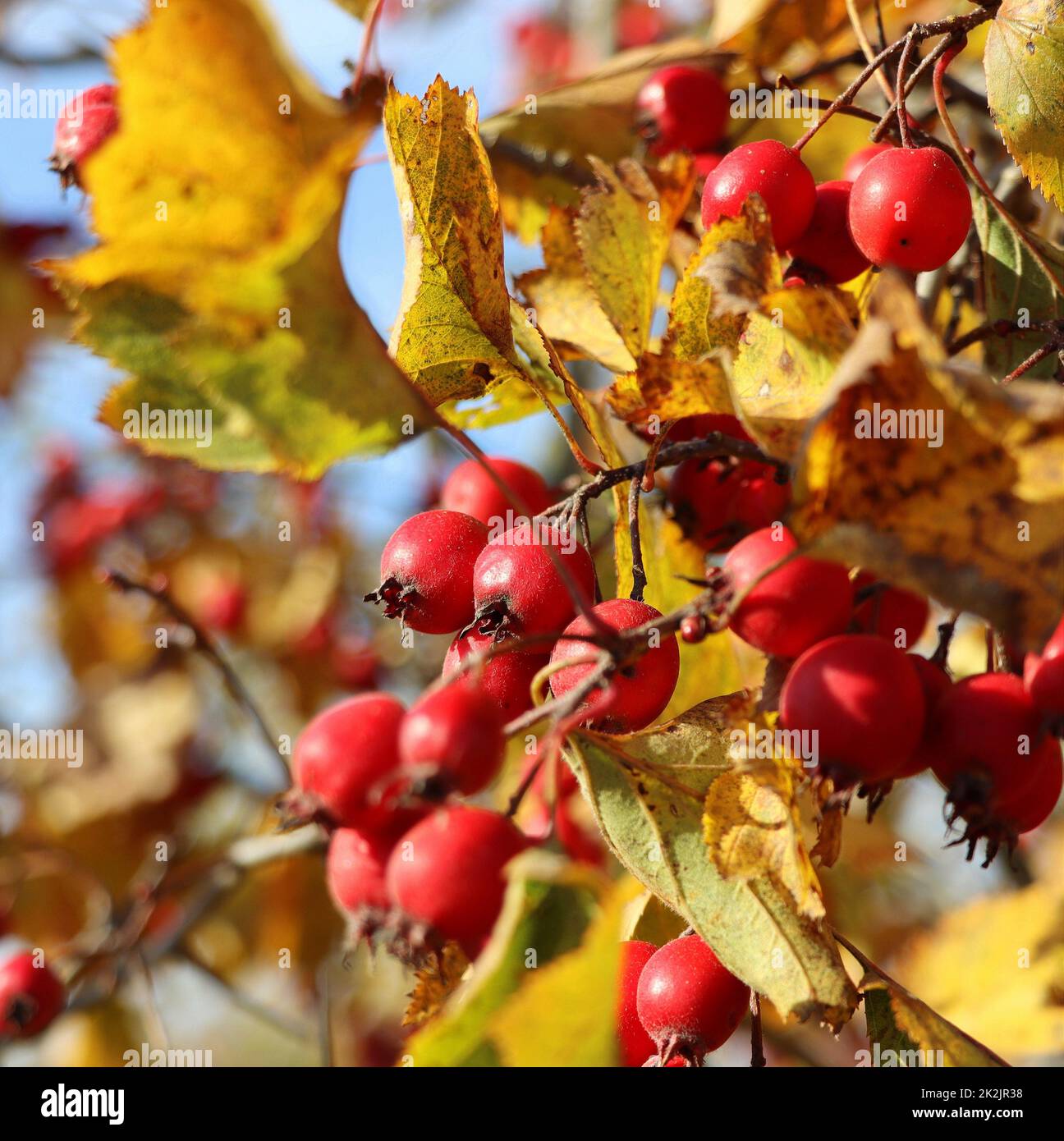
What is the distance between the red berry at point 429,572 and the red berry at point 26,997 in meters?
1.27

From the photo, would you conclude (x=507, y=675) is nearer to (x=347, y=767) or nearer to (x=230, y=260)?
(x=347, y=767)

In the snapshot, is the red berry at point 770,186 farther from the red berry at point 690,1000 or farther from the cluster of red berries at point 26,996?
the cluster of red berries at point 26,996

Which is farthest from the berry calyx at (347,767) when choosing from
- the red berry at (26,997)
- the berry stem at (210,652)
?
the red berry at (26,997)

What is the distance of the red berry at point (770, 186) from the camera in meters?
1.36

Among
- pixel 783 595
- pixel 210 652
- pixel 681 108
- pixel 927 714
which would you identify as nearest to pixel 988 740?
pixel 927 714

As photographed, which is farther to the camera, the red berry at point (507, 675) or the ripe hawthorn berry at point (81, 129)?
the ripe hawthorn berry at point (81, 129)

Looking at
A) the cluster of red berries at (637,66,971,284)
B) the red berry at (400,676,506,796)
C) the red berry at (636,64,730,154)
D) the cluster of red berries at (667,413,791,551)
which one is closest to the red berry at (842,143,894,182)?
the cluster of red berries at (637,66,971,284)

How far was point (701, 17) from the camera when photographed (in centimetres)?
336

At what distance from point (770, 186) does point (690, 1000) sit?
968 mm

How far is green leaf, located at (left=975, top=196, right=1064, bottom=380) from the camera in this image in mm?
1578

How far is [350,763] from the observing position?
0.98 meters

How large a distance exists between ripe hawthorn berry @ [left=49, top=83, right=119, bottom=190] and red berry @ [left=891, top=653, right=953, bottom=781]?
1.51 meters

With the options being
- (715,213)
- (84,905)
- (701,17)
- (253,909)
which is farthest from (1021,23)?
(84,905)
